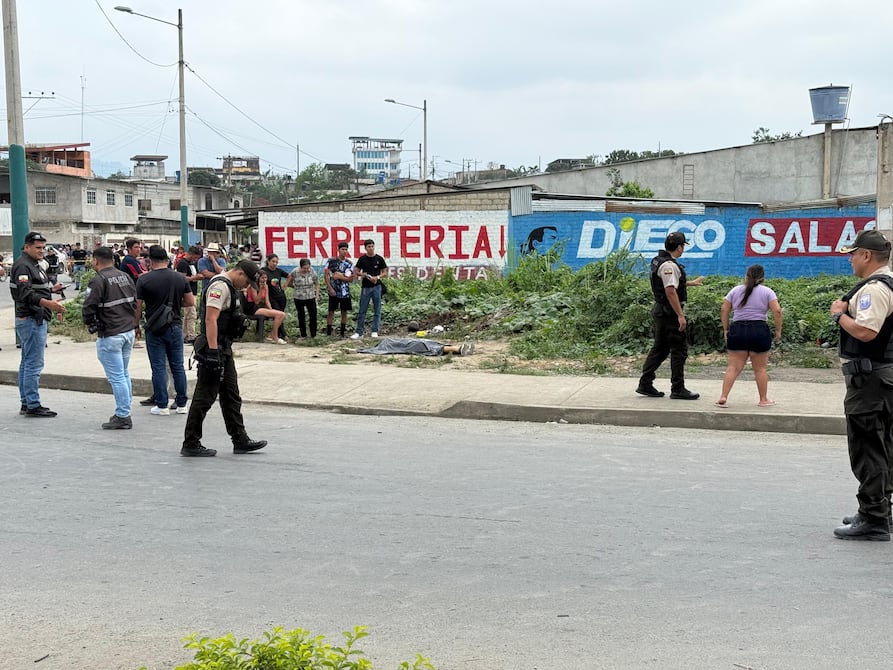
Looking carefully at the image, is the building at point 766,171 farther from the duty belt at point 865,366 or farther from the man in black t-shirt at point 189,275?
the duty belt at point 865,366

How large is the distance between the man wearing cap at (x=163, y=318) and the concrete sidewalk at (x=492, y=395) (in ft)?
2.82

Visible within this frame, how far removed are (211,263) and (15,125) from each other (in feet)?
12.4

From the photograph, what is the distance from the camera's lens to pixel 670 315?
10094 mm

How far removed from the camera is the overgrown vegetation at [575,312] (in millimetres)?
13594

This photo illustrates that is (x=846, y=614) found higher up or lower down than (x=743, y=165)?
lower down

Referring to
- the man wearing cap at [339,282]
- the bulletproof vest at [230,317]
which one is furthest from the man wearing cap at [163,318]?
the man wearing cap at [339,282]

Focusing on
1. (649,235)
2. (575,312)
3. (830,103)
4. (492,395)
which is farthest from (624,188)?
(492,395)

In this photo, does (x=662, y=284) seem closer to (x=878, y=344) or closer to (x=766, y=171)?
(x=878, y=344)

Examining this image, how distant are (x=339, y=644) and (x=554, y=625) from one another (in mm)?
1004

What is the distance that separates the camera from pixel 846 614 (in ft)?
14.7

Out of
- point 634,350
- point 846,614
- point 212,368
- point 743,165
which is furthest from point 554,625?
point 743,165

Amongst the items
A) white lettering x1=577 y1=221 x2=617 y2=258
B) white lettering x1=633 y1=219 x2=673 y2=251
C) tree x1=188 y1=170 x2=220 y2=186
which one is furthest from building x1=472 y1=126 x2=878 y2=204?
tree x1=188 y1=170 x2=220 y2=186

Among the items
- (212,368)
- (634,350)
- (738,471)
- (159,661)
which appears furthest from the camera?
(634,350)

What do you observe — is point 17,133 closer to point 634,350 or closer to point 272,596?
point 634,350
